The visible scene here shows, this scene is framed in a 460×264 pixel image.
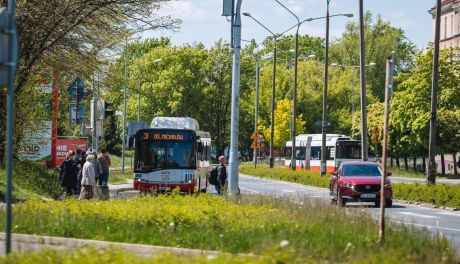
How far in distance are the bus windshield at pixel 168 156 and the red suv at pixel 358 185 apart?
199 inches

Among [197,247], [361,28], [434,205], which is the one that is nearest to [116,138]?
[361,28]

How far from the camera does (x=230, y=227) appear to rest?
16.0 m

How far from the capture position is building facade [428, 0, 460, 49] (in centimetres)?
9775

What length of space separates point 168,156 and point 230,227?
1952cm

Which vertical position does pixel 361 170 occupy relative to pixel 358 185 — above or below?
above

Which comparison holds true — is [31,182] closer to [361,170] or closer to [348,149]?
[361,170]

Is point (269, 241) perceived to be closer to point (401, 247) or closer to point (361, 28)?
point (401, 247)

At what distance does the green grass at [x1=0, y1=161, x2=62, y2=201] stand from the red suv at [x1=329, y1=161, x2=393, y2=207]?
950cm

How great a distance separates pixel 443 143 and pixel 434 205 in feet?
139

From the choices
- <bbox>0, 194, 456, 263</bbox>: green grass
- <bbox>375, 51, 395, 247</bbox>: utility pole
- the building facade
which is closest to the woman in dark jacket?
<bbox>0, 194, 456, 263</bbox>: green grass

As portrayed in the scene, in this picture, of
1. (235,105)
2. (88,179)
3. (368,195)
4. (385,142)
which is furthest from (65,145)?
(385,142)

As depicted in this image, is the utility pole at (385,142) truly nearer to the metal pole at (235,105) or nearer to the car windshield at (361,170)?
the metal pole at (235,105)

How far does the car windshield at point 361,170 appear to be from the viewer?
35.8 meters

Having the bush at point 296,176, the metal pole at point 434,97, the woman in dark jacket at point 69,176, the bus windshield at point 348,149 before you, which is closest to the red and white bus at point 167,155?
the woman in dark jacket at point 69,176
